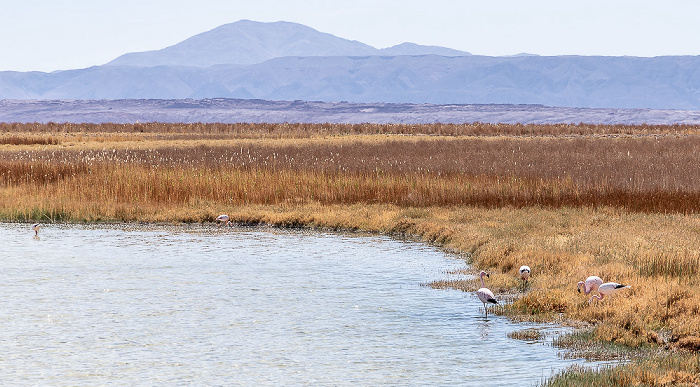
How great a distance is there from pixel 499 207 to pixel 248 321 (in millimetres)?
15383

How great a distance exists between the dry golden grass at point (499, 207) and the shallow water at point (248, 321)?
1381mm

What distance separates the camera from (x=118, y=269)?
69.9 ft

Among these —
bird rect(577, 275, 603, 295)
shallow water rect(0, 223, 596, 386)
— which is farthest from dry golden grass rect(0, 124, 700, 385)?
shallow water rect(0, 223, 596, 386)

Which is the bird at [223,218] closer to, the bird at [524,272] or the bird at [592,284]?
the bird at [524,272]

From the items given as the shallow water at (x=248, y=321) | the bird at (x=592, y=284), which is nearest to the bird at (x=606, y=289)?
the bird at (x=592, y=284)

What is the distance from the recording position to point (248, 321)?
15922mm

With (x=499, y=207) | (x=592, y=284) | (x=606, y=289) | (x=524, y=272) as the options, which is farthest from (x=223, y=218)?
(x=606, y=289)

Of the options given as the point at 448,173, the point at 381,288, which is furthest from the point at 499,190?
the point at 381,288

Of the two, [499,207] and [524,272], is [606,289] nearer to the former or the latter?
[524,272]

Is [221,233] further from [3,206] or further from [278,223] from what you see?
[3,206]

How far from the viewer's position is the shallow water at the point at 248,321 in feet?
42.4

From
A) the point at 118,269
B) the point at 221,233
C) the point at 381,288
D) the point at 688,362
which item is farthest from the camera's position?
the point at 221,233

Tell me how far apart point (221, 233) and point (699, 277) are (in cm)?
1483

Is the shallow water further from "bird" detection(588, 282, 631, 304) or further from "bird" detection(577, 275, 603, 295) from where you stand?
"bird" detection(577, 275, 603, 295)
